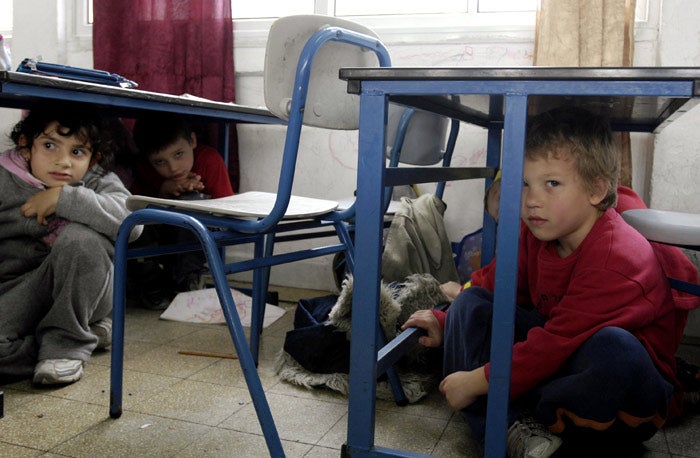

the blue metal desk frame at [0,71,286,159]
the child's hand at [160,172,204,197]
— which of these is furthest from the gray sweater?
the child's hand at [160,172,204,197]

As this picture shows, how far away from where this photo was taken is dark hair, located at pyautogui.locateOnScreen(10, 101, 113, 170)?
171cm

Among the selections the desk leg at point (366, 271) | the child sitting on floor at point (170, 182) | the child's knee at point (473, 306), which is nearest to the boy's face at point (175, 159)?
the child sitting on floor at point (170, 182)

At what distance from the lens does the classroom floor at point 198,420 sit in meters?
1.27

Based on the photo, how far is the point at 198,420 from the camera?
4.58ft

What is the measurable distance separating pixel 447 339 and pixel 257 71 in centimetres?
174

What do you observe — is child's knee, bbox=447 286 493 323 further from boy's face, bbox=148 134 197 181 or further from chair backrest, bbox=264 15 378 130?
boy's face, bbox=148 134 197 181

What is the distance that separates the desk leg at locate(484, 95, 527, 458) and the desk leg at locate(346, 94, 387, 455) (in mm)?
183

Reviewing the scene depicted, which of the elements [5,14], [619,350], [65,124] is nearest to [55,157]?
[65,124]

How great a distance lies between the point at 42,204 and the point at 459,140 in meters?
1.49

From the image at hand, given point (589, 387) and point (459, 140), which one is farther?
point (459, 140)

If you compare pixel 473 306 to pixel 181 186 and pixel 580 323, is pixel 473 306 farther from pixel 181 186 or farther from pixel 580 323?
pixel 181 186

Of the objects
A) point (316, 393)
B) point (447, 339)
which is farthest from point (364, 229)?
point (316, 393)

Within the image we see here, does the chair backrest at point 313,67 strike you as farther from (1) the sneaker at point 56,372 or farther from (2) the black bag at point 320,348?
(1) the sneaker at point 56,372

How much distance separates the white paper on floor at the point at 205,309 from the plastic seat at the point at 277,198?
2.70 ft
